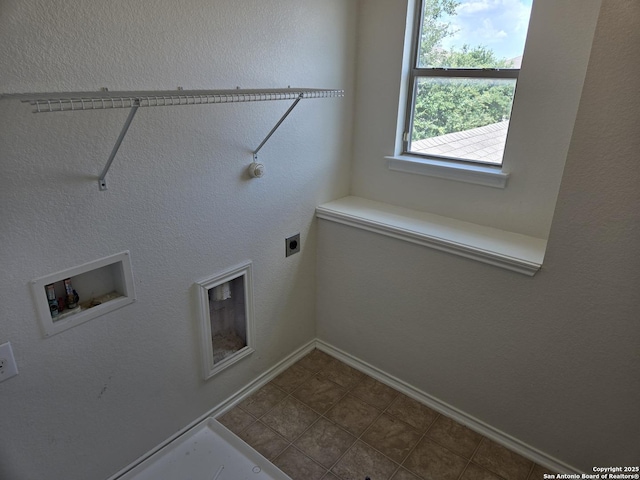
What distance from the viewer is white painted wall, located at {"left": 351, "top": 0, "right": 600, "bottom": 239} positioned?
1.66 metres

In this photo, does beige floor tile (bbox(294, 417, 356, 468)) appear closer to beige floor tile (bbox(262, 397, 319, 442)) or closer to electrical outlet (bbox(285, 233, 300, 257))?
beige floor tile (bbox(262, 397, 319, 442))

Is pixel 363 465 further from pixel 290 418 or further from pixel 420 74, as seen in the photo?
pixel 420 74

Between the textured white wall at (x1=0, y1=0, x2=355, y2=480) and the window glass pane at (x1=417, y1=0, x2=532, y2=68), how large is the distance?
0.41 metres

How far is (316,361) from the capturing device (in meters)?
2.46

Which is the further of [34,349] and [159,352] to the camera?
[159,352]

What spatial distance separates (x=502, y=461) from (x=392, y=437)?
0.48m

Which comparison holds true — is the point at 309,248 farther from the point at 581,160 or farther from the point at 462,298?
the point at 581,160

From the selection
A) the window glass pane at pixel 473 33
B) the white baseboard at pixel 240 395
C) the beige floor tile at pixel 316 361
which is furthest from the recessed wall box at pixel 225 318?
the window glass pane at pixel 473 33

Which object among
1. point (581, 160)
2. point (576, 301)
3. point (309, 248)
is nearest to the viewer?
point (581, 160)

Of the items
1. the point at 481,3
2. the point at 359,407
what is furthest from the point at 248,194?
the point at 481,3

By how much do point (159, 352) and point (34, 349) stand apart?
0.47 m

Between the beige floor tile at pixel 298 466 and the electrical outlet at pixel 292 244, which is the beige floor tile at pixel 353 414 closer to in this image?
the beige floor tile at pixel 298 466

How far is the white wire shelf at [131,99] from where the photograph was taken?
0.99 metres

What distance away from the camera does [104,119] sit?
1319mm
